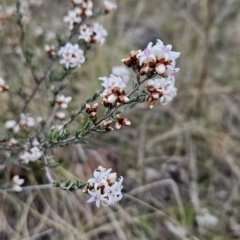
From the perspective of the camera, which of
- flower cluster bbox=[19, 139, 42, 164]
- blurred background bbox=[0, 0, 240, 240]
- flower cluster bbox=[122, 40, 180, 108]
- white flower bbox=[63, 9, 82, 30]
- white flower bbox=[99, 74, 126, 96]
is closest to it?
flower cluster bbox=[122, 40, 180, 108]

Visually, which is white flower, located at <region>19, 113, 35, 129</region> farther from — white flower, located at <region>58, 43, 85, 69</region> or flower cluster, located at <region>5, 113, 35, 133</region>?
white flower, located at <region>58, 43, 85, 69</region>

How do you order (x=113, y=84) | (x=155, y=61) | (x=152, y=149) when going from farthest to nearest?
(x=152, y=149) → (x=113, y=84) → (x=155, y=61)

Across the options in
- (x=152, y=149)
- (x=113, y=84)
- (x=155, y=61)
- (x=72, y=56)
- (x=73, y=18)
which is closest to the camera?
Answer: (x=155, y=61)

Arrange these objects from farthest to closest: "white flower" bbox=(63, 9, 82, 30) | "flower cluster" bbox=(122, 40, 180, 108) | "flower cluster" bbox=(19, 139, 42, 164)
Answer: "white flower" bbox=(63, 9, 82, 30), "flower cluster" bbox=(19, 139, 42, 164), "flower cluster" bbox=(122, 40, 180, 108)

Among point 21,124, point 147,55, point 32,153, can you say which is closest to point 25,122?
point 21,124

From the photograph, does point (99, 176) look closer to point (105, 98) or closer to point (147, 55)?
point (105, 98)

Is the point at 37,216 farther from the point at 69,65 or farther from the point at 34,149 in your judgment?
the point at 69,65

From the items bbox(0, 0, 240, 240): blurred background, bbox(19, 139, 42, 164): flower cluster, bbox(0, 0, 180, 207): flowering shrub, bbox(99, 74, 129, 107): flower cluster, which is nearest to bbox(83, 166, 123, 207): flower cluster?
bbox(0, 0, 180, 207): flowering shrub

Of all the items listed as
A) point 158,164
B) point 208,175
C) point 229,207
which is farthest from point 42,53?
point 229,207
